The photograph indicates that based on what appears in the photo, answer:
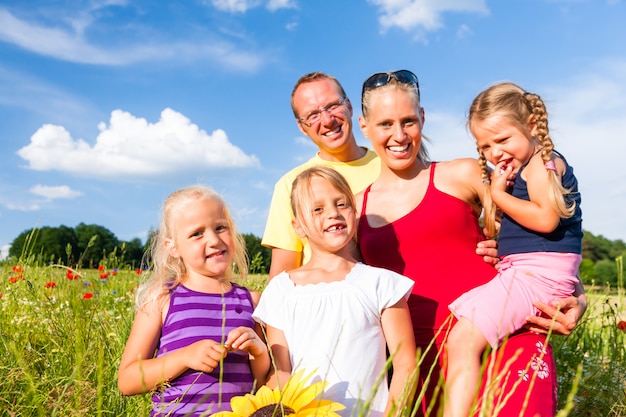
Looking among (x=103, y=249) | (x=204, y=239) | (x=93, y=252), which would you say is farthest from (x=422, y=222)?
(x=93, y=252)

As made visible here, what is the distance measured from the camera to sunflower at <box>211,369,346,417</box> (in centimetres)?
208

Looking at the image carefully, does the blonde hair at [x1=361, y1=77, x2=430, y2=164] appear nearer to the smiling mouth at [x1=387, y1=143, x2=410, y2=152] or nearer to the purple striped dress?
the smiling mouth at [x1=387, y1=143, x2=410, y2=152]

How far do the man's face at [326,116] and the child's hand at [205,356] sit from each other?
2152 mm

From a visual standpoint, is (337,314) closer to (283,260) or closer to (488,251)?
(488,251)

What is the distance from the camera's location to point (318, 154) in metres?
4.54

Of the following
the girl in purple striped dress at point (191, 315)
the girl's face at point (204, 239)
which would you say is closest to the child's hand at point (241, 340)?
the girl in purple striped dress at point (191, 315)

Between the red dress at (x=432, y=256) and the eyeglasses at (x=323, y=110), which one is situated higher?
the eyeglasses at (x=323, y=110)

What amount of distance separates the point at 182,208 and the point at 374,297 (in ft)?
3.52

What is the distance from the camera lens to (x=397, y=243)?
10.6ft

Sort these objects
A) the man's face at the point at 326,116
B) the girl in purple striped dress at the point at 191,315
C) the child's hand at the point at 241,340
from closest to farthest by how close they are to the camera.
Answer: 1. the child's hand at the point at 241,340
2. the girl in purple striped dress at the point at 191,315
3. the man's face at the point at 326,116

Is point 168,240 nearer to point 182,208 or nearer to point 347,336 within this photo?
point 182,208

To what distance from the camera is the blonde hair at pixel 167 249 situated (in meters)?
3.00

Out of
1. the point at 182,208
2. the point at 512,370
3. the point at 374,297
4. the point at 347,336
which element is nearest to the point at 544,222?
the point at 512,370

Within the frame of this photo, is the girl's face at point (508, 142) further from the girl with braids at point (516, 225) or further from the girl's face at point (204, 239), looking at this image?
the girl's face at point (204, 239)
